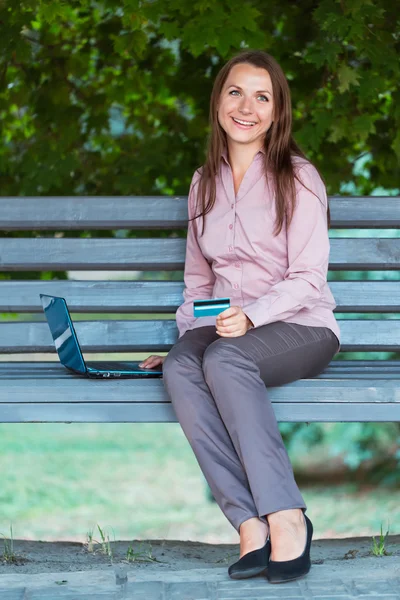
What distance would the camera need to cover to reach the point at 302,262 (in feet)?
10.5

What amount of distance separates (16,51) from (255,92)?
7.38 feet

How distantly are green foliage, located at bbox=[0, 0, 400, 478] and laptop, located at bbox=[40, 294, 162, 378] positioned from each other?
2.07m

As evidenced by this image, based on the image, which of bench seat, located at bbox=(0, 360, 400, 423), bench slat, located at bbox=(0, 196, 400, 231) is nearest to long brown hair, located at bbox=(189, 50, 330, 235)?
bench slat, located at bbox=(0, 196, 400, 231)

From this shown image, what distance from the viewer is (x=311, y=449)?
5.30 m

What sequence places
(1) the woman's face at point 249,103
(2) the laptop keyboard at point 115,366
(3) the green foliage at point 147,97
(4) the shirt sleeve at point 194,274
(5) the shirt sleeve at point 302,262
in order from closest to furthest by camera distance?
(5) the shirt sleeve at point 302,262 → (2) the laptop keyboard at point 115,366 → (1) the woman's face at point 249,103 → (4) the shirt sleeve at point 194,274 → (3) the green foliage at point 147,97

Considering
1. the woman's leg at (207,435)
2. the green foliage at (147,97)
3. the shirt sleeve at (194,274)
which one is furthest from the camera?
the green foliage at (147,97)

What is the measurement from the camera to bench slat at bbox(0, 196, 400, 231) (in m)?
3.78

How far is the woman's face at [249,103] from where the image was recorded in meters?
3.33

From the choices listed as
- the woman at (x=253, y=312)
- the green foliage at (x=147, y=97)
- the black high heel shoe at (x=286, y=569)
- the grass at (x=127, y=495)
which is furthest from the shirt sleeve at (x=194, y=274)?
the green foliage at (x=147, y=97)

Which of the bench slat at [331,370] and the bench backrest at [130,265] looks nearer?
the bench slat at [331,370]

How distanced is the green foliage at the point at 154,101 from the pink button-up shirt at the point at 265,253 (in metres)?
1.66

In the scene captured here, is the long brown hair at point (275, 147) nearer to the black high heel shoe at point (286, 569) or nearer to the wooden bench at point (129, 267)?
the wooden bench at point (129, 267)

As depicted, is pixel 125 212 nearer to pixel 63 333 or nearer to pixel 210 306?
pixel 63 333

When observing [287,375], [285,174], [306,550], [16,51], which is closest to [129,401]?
[287,375]
